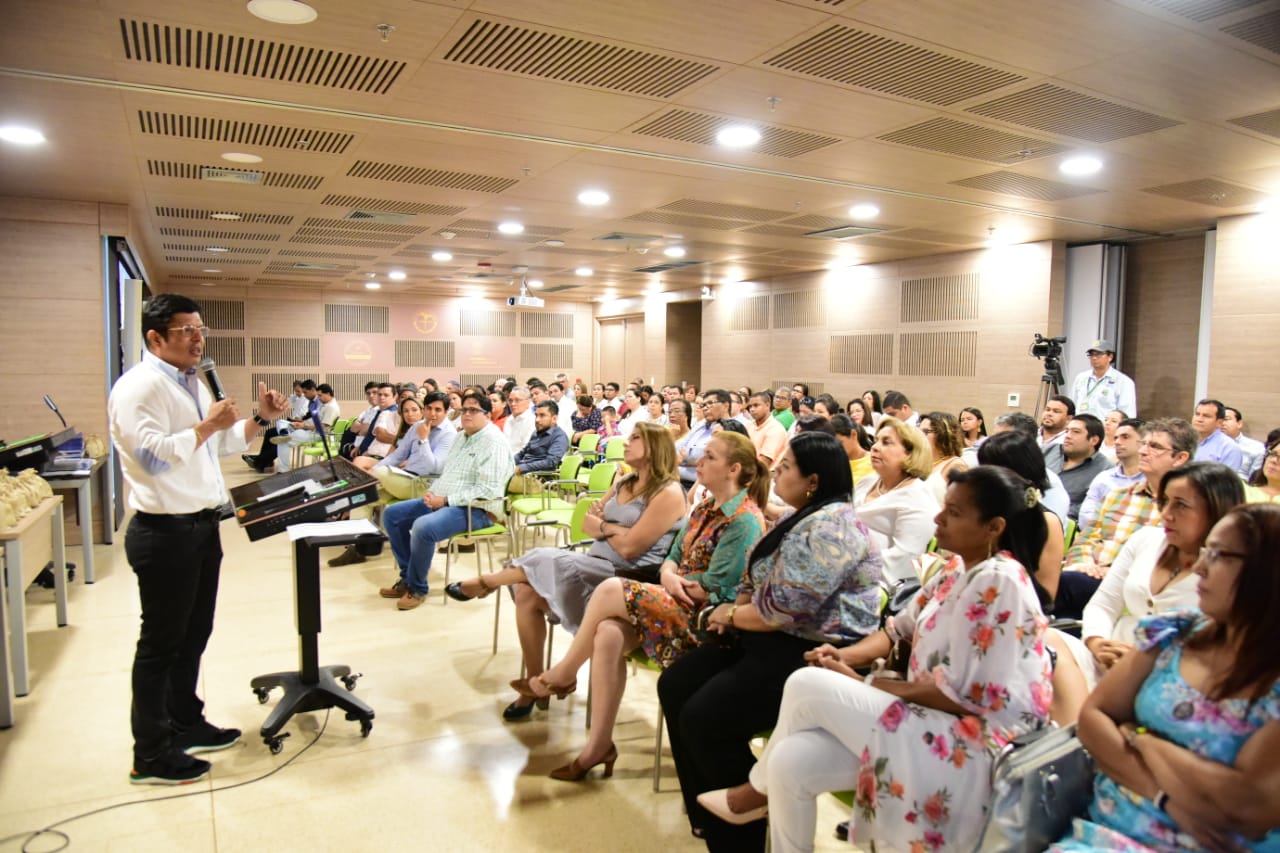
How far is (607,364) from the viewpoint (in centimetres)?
1912

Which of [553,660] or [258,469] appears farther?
[258,469]

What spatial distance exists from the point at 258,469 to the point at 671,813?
10971mm

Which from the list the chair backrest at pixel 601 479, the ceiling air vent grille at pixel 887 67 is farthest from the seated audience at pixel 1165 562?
the chair backrest at pixel 601 479

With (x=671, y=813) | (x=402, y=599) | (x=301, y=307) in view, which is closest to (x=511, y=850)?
(x=671, y=813)

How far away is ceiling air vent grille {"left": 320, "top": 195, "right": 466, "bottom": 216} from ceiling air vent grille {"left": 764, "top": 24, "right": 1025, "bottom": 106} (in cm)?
470

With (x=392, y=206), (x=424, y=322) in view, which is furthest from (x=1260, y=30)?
(x=424, y=322)

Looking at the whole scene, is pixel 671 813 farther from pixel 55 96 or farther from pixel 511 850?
pixel 55 96

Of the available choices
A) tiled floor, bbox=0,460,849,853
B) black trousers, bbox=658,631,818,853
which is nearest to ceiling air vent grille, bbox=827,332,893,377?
tiled floor, bbox=0,460,849,853

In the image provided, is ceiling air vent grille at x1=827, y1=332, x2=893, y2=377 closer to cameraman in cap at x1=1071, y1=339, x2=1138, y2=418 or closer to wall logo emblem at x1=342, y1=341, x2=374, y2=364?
cameraman in cap at x1=1071, y1=339, x2=1138, y2=418

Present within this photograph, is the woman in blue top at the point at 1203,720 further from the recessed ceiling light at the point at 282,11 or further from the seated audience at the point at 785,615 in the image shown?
the recessed ceiling light at the point at 282,11

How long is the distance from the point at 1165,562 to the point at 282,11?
406cm

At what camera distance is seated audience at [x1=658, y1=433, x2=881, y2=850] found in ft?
8.29

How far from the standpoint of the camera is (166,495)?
294 cm

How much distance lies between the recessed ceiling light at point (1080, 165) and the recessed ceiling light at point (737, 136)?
2405mm
